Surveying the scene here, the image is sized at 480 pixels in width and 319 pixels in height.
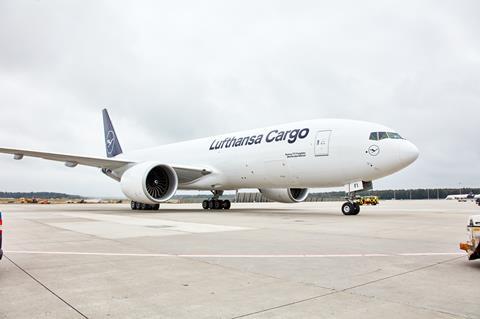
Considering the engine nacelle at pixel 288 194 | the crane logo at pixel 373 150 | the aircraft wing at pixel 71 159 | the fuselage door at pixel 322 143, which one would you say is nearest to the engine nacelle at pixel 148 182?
the aircraft wing at pixel 71 159

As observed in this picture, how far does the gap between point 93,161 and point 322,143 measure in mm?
11352

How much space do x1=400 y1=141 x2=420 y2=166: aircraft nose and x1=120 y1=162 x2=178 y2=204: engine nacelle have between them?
Answer: 31.6 ft

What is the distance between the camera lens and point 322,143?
559 inches

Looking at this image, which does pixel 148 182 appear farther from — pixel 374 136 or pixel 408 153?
pixel 408 153

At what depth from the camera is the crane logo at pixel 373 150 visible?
12.9m

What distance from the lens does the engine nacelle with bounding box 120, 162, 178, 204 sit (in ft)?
52.9

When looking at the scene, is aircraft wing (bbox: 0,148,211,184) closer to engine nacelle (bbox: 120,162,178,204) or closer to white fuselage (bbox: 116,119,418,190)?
white fuselage (bbox: 116,119,418,190)

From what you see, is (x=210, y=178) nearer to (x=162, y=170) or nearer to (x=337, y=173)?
(x=162, y=170)

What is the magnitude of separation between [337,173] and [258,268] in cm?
1018

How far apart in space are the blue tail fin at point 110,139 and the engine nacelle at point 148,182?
34.1ft

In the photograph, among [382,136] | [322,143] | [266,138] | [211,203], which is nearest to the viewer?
[382,136]

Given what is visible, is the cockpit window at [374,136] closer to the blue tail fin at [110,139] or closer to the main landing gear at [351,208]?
the main landing gear at [351,208]

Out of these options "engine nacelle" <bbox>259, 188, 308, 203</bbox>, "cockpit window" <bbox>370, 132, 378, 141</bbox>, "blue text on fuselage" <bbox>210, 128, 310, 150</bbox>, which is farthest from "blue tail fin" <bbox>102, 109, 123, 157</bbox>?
"cockpit window" <bbox>370, 132, 378, 141</bbox>

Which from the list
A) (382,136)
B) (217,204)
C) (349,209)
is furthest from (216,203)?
(382,136)
